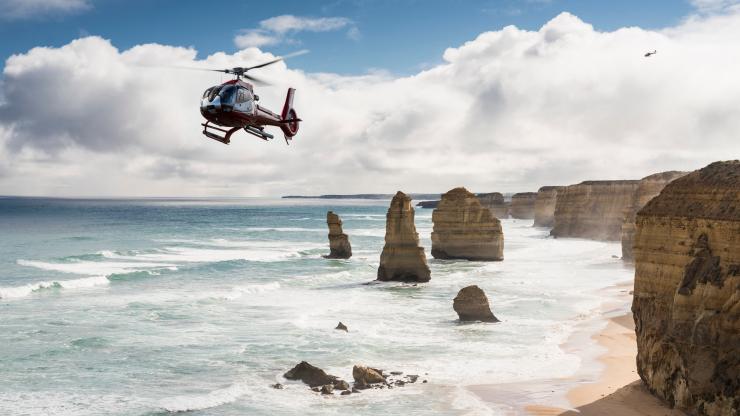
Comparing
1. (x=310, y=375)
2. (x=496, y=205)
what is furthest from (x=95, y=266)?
(x=496, y=205)

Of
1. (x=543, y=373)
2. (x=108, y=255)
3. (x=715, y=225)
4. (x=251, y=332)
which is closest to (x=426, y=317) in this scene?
(x=251, y=332)

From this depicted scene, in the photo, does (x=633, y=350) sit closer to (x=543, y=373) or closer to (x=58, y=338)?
(x=543, y=373)

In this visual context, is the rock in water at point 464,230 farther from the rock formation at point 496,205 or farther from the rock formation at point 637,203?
the rock formation at point 496,205

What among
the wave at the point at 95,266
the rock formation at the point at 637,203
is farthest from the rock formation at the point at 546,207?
the wave at the point at 95,266

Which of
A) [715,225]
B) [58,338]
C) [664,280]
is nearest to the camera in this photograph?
[715,225]

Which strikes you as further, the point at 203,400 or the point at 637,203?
the point at 637,203

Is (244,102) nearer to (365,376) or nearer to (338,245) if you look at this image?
(365,376)
